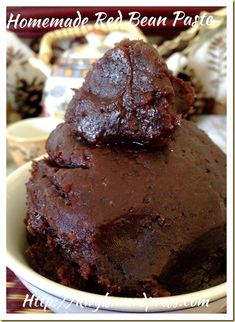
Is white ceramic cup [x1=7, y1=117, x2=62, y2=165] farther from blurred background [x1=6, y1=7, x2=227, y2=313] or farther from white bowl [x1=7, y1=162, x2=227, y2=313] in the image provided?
white bowl [x1=7, y1=162, x2=227, y2=313]

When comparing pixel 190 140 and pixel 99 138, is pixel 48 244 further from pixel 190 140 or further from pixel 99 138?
pixel 190 140

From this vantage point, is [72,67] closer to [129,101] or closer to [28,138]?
[28,138]

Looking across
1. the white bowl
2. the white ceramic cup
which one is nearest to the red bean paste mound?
the white bowl

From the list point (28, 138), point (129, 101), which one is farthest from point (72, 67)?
point (129, 101)

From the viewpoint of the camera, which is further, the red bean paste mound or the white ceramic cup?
the white ceramic cup

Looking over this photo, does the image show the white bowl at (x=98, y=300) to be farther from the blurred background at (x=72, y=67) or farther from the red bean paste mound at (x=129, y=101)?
the blurred background at (x=72, y=67)

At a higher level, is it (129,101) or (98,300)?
(129,101)

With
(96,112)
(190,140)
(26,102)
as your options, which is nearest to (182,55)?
(26,102)

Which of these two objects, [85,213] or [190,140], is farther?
[190,140]
